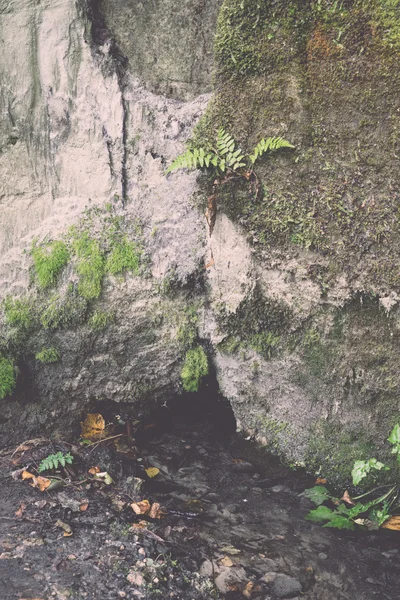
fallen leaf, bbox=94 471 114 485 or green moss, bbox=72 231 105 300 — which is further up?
green moss, bbox=72 231 105 300

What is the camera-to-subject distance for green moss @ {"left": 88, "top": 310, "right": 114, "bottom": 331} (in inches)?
168

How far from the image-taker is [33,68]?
4211mm

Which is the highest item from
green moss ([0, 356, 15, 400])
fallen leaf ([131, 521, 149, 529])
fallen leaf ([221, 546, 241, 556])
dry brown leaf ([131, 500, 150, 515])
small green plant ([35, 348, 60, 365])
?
small green plant ([35, 348, 60, 365])

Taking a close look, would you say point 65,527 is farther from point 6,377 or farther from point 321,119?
point 321,119

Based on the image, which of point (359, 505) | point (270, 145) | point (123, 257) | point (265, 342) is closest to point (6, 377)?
point (123, 257)

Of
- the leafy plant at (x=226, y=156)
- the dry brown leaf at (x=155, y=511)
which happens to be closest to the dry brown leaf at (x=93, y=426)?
the dry brown leaf at (x=155, y=511)

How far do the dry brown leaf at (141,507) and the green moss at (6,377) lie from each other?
1345 millimetres

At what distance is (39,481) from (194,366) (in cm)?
140

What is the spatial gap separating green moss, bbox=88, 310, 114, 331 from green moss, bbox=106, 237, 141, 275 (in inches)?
12.8

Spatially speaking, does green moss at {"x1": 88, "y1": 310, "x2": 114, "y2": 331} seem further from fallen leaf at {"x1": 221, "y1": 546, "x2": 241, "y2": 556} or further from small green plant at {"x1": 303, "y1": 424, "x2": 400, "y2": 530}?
small green plant at {"x1": 303, "y1": 424, "x2": 400, "y2": 530}

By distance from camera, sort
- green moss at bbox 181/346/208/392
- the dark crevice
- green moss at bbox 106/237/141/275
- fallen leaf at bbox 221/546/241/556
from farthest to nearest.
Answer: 1. green moss at bbox 181/346/208/392
2. green moss at bbox 106/237/141/275
3. the dark crevice
4. fallen leaf at bbox 221/546/241/556

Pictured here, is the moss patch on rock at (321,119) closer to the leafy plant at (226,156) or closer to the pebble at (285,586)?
the leafy plant at (226,156)

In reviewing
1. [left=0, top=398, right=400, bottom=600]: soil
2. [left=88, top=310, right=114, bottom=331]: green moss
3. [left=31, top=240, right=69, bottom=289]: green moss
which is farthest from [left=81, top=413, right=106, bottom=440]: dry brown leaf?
[left=31, top=240, right=69, bottom=289]: green moss

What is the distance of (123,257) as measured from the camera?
168 inches
